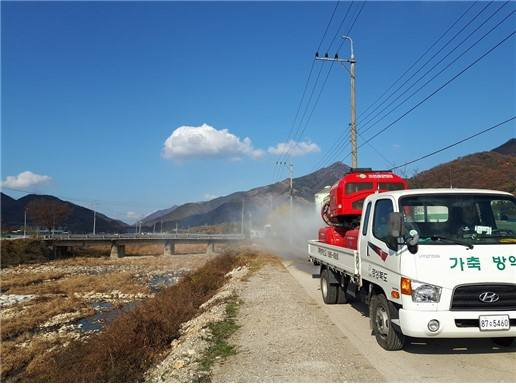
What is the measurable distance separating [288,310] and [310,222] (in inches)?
2086

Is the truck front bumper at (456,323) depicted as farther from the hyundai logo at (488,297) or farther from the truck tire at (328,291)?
the truck tire at (328,291)

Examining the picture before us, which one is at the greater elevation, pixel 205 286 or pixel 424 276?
pixel 424 276

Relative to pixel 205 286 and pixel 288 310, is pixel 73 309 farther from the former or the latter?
pixel 288 310

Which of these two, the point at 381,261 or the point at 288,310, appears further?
the point at 288,310

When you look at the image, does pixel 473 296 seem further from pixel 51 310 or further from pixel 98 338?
pixel 51 310

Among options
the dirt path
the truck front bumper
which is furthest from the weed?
the truck front bumper

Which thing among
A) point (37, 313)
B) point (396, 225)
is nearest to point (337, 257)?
point (396, 225)

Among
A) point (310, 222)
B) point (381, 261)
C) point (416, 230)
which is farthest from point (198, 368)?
point (310, 222)

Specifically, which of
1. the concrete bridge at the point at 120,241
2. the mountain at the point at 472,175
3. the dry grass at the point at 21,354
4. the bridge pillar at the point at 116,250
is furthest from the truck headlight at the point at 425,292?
the bridge pillar at the point at 116,250

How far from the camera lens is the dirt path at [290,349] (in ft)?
21.1

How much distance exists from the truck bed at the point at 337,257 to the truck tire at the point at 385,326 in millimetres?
1090

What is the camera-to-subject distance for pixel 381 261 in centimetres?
735

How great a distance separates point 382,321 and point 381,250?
46.3 inches

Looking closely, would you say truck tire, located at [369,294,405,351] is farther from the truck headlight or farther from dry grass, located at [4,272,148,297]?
dry grass, located at [4,272,148,297]
